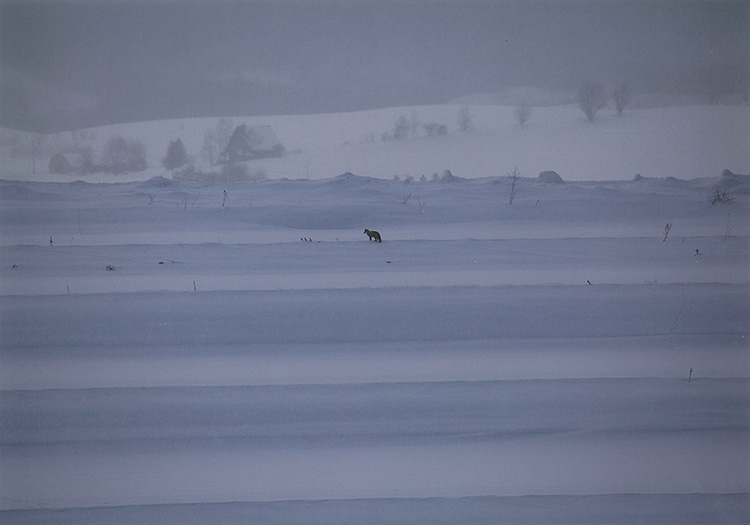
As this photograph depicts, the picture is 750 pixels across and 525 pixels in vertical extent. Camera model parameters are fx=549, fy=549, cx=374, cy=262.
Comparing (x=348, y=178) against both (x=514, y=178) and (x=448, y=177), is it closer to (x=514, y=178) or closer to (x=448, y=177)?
(x=448, y=177)

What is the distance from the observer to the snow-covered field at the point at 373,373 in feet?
5.59

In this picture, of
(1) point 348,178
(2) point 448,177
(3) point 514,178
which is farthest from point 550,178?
(1) point 348,178

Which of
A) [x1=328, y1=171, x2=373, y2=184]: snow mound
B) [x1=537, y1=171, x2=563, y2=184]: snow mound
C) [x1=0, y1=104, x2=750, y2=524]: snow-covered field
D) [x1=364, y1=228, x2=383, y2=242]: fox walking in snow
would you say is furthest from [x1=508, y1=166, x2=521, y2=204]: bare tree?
[x1=364, y1=228, x2=383, y2=242]: fox walking in snow

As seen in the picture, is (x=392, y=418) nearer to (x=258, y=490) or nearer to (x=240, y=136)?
(x=258, y=490)

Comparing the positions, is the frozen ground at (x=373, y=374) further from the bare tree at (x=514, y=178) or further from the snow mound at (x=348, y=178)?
the snow mound at (x=348, y=178)

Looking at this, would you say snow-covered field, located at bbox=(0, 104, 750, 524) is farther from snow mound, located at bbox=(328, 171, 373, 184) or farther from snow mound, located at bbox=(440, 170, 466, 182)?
snow mound, located at bbox=(440, 170, 466, 182)

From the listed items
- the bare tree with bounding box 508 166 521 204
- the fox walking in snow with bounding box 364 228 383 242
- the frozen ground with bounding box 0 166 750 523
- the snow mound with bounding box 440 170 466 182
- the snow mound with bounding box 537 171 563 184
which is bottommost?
the frozen ground with bounding box 0 166 750 523

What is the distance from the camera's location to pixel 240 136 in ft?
14.0

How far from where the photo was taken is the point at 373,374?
2.26 meters

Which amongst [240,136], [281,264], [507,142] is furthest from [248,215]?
[507,142]

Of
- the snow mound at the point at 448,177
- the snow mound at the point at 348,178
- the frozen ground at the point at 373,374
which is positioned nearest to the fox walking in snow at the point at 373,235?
the frozen ground at the point at 373,374

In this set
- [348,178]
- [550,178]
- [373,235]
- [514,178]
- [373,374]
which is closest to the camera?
[373,374]

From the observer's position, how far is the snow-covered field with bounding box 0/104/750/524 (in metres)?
1.70

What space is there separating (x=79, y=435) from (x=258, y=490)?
738mm
